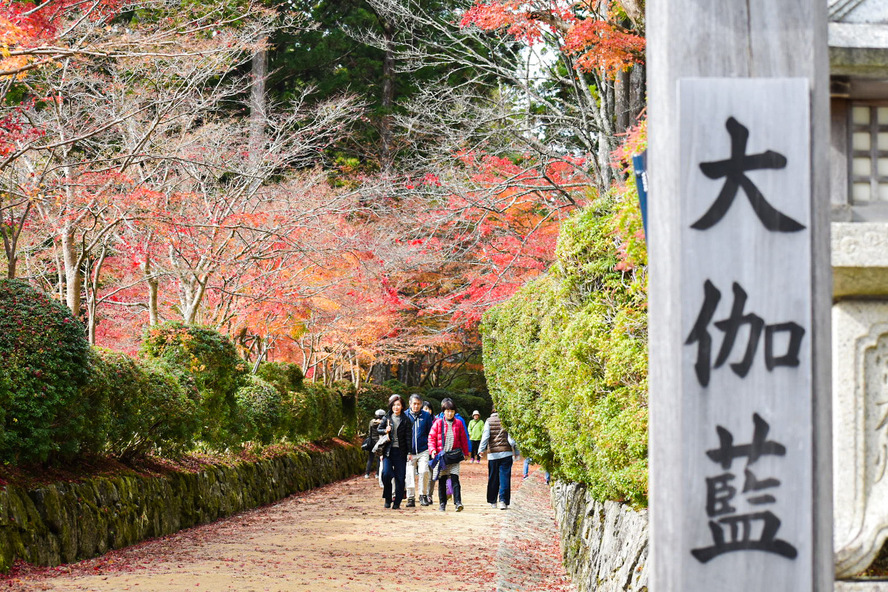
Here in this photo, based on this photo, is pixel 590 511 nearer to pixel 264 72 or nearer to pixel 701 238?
pixel 701 238

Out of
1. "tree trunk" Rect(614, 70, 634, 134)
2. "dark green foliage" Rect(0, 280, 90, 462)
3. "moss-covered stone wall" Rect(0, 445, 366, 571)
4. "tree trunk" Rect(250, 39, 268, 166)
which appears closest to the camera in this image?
"moss-covered stone wall" Rect(0, 445, 366, 571)

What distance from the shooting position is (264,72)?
24.9 m

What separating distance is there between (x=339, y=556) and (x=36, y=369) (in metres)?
3.77

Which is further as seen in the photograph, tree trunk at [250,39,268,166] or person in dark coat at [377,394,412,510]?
tree trunk at [250,39,268,166]

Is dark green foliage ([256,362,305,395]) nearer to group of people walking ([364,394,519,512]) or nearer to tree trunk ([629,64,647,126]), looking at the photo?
group of people walking ([364,394,519,512])

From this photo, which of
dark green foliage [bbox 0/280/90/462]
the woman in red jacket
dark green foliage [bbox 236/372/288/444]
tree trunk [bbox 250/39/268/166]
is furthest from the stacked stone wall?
tree trunk [bbox 250/39/268/166]

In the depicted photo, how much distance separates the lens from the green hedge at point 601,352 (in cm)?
621

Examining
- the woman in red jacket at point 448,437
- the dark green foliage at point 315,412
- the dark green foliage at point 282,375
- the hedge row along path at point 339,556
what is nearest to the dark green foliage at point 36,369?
the hedge row along path at point 339,556

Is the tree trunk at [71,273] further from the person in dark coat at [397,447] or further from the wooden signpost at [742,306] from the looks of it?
the wooden signpost at [742,306]

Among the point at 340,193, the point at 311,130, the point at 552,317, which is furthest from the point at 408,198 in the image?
the point at 552,317

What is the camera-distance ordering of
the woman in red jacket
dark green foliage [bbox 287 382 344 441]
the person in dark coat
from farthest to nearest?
1. dark green foliage [bbox 287 382 344 441]
2. the person in dark coat
3. the woman in red jacket

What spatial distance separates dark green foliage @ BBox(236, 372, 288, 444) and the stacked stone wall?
289 inches

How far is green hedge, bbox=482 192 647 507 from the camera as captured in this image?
6.21m

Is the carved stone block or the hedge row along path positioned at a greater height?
the carved stone block
